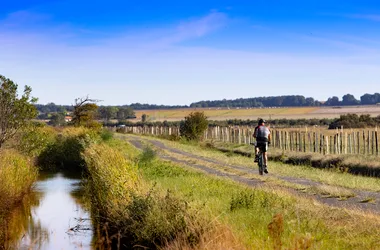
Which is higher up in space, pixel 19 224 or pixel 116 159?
pixel 116 159

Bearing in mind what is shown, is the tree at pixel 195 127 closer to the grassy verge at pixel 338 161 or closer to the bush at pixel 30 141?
the grassy verge at pixel 338 161

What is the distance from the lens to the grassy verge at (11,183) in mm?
19391

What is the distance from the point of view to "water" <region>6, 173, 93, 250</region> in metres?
17.4

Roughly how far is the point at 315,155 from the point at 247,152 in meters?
8.85

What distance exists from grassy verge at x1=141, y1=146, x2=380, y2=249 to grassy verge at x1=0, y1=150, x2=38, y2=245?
553 centimetres

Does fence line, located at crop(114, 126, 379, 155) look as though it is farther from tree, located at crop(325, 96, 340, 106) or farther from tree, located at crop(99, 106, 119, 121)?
tree, located at crop(325, 96, 340, 106)

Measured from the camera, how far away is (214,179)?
21891 millimetres

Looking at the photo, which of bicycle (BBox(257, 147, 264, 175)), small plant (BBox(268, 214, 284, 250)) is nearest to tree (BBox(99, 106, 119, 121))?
bicycle (BBox(257, 147, 264, 175))

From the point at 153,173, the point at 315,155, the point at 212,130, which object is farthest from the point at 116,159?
the point at 212,130

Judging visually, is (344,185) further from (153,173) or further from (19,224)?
(19,224)

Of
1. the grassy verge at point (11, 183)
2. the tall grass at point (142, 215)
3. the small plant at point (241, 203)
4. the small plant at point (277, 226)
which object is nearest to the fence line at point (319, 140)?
the grassy verge at point (11, 183)

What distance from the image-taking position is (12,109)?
32.1 m

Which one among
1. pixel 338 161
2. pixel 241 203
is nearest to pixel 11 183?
pixel 241 203

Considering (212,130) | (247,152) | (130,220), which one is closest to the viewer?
(130,220)
